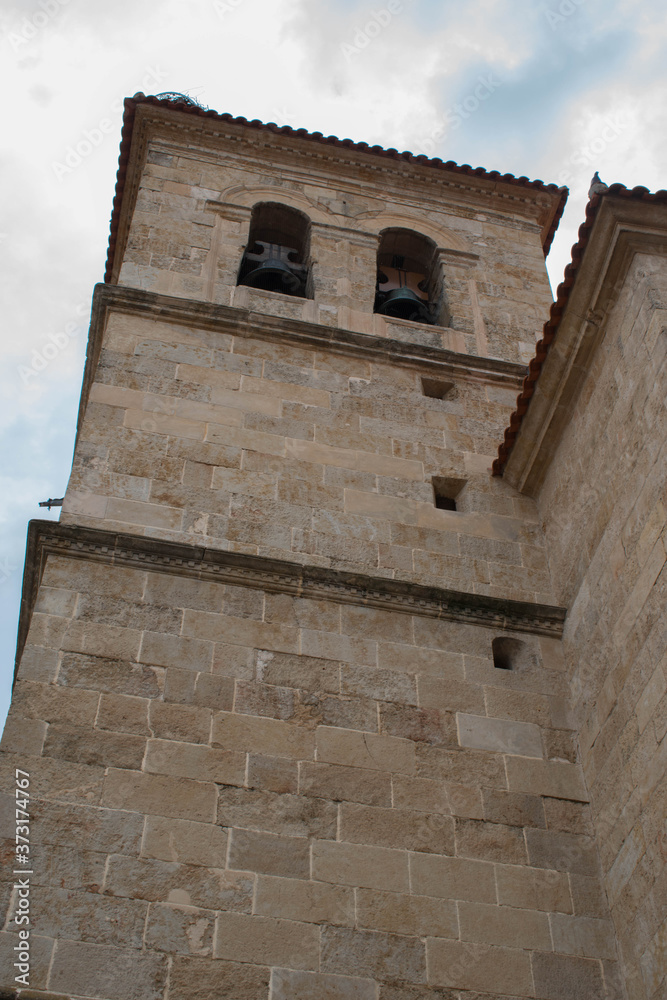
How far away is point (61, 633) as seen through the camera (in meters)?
6.74

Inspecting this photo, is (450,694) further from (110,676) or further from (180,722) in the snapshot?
(110,676)

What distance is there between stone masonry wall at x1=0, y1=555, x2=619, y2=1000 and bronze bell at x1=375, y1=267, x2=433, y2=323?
497cm

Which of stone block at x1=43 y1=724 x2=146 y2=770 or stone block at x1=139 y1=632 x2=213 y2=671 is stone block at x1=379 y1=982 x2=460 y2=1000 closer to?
stone block at x1=43 y1=724 x2=146 y2=770

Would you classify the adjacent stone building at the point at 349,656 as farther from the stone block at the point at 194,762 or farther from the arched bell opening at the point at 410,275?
the arched bell opening at the point at 410,275

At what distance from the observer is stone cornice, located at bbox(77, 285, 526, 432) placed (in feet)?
32.5

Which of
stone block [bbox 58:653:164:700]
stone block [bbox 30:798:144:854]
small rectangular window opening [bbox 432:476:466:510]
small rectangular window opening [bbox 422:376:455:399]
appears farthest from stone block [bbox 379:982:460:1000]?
small rectangular window opening [bbox 422:376:455:399]

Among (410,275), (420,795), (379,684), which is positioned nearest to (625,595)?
(379,684)

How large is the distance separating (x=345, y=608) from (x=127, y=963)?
9.58 ft

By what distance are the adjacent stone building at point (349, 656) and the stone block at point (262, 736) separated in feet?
0.07

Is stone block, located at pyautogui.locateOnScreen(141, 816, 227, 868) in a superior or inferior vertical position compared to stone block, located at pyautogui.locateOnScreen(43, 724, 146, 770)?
inferior

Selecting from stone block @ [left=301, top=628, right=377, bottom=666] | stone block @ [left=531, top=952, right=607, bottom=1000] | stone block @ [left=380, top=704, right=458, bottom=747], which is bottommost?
stone block @ [left=531, top=952, right=607, bottom=1000]

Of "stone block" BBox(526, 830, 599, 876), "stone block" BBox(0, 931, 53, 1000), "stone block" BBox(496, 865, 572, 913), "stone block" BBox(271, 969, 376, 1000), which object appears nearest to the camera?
"stone block" BBox(0, 931, 53, 1000)

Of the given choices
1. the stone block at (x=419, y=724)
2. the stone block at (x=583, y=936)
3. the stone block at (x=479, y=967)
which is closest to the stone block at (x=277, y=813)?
the stone block at (x=419, y=724)

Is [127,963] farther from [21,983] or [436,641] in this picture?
[436,641]
